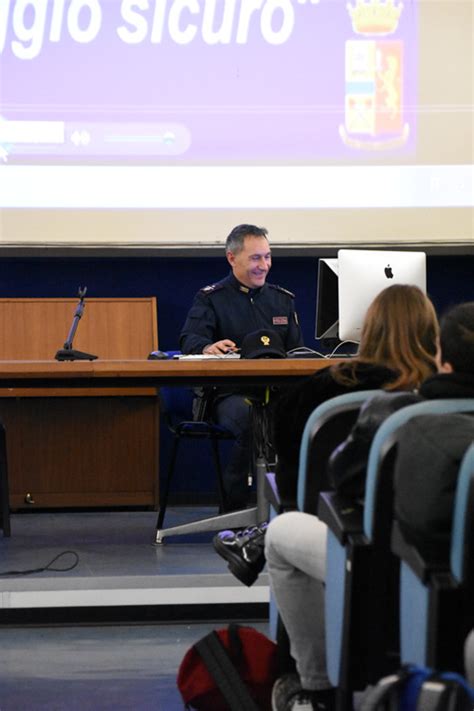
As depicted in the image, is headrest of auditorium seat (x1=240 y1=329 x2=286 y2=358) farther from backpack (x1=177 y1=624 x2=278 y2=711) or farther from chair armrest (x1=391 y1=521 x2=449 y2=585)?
chair armrest (x1=391 y1=521 x2=449 y2=585)

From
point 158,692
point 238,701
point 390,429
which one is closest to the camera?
point 390,429

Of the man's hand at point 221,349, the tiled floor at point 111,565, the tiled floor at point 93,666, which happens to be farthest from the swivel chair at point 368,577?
the man's hand at point 221,349

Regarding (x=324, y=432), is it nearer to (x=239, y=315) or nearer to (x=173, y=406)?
(x=173, y=406)

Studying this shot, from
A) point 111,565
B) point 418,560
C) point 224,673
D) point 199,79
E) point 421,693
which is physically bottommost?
point 111,565

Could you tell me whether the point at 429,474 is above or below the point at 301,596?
above

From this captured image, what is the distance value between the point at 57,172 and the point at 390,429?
396 cm

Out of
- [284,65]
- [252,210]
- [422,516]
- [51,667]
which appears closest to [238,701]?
[51,667]

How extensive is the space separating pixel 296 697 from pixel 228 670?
22 centimetres

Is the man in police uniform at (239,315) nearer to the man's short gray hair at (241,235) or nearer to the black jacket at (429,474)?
the man's short gray hair at (241,235)

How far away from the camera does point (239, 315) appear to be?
5207mm

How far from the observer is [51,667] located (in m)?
2.95

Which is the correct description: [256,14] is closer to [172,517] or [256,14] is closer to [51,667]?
[172,517]

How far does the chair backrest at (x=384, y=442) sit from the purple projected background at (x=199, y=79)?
12.6 ft

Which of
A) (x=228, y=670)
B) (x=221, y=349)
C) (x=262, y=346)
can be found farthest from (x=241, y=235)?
(x=228, y=670)
